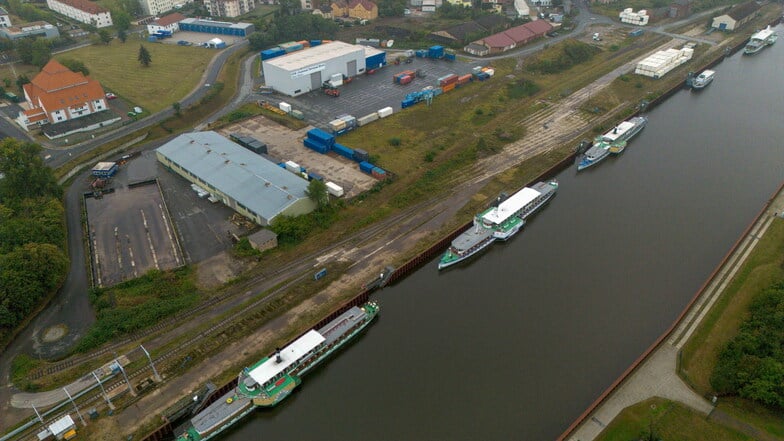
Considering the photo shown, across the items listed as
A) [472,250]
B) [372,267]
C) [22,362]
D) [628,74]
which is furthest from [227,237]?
[628,74]

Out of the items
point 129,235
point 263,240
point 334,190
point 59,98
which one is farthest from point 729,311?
point 59,98

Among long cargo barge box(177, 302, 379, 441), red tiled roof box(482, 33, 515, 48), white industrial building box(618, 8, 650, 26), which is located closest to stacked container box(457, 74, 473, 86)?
red tiled roof box(482, 33, 515, 48)

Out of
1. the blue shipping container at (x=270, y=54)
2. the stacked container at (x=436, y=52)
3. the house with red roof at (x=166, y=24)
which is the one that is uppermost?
the house with red roof at (x=166, y=24)

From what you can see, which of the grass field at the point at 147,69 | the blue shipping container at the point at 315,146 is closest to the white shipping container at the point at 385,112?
the blue shipping container at the point at 315,146

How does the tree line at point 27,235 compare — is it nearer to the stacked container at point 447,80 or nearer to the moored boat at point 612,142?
the stacked container at point 447,80

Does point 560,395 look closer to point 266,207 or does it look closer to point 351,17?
point 266,207

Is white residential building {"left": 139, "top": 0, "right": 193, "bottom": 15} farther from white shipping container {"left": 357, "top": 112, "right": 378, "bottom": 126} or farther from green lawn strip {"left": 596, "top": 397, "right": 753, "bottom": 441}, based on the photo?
green lawn strip {"left": 596, "top": 397, "right": 753, "bottom": 441}
